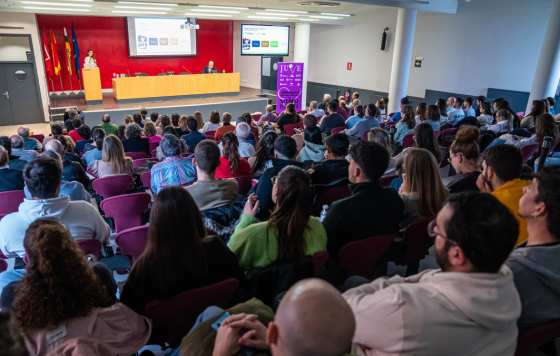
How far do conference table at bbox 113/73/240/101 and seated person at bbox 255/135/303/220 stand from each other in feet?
34.7

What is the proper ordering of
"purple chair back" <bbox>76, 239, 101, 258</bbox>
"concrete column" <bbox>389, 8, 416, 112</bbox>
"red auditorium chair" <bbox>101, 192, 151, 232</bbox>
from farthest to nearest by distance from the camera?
"concrete column" <bbox>389, 8, 416, 112</bbox>
"red auditorium chair" <bbox>101, 192, 151, 232</bbox>
"purple chair back" <bbox>76, 239, 101, 258</bbox>

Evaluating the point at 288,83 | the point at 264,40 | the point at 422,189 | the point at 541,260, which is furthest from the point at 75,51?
the point at 541,260

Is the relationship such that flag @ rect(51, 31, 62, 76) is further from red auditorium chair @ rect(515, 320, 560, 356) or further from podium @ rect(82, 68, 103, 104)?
red auditorium chair @ rect(515, 320, 560, 356)

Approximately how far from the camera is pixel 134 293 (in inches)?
69.9

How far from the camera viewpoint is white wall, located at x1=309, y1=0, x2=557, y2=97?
31.9 ft

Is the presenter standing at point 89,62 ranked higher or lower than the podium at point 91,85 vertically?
higher

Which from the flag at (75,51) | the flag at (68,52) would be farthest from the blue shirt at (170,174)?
the flag at (75,51)

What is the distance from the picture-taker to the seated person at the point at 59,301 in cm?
134

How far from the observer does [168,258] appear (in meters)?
1.75

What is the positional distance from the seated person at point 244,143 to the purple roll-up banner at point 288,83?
7.52 m

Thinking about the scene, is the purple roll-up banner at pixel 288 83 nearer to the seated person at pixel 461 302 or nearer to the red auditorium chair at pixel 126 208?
the red auditorium chair at pixel 126 208

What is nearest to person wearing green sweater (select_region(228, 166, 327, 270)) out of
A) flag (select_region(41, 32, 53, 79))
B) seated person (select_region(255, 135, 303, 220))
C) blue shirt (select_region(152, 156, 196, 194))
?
seated person (select_region(255, 135, 303, 220))

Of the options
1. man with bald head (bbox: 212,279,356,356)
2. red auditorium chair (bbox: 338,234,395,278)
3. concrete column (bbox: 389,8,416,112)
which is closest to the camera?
man with bald head (bbox: 212,279,356,356)

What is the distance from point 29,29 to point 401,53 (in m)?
10.6
